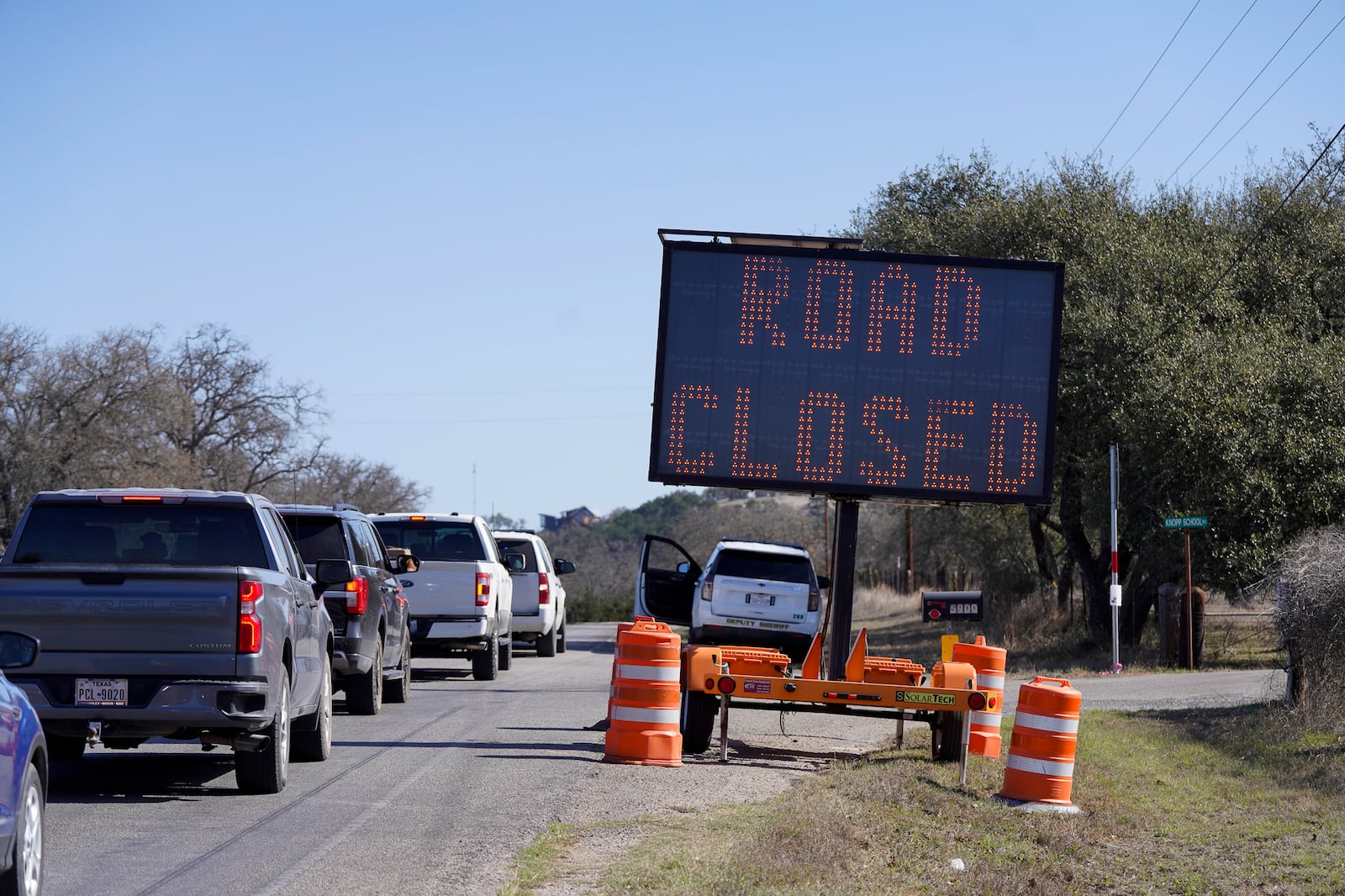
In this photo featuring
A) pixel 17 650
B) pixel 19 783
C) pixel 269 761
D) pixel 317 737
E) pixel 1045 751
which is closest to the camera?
pixel 19 783

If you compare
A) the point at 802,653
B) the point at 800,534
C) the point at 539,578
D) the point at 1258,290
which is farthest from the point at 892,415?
the point at 800,534

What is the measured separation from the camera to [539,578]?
2659 cm

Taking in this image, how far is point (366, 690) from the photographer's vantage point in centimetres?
1565

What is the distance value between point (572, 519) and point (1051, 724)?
461 ft

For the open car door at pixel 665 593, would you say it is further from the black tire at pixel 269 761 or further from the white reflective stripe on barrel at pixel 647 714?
the black tire at pixel 269 761

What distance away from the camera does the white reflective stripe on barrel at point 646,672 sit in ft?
39.7

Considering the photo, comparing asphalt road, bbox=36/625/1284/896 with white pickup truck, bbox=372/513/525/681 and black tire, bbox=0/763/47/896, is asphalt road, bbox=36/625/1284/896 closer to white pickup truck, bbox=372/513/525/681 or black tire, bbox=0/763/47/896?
black tire, bbox=0/763/47/896

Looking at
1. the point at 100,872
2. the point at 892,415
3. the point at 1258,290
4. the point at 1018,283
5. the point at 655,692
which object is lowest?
the point at 100,872

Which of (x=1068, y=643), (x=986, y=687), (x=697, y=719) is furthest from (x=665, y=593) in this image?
(x=1068, y=643)

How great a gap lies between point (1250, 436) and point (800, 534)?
49.8 m

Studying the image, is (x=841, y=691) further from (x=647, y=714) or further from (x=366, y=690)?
(x=366, y=690)

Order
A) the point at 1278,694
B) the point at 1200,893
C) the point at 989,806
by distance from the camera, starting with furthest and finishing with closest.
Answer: the point at 1278,694
the point at 989,806
the point at 1200,893

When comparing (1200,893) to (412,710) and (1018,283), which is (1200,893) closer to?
(1018,283)

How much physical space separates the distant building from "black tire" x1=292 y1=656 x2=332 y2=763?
134 meters
